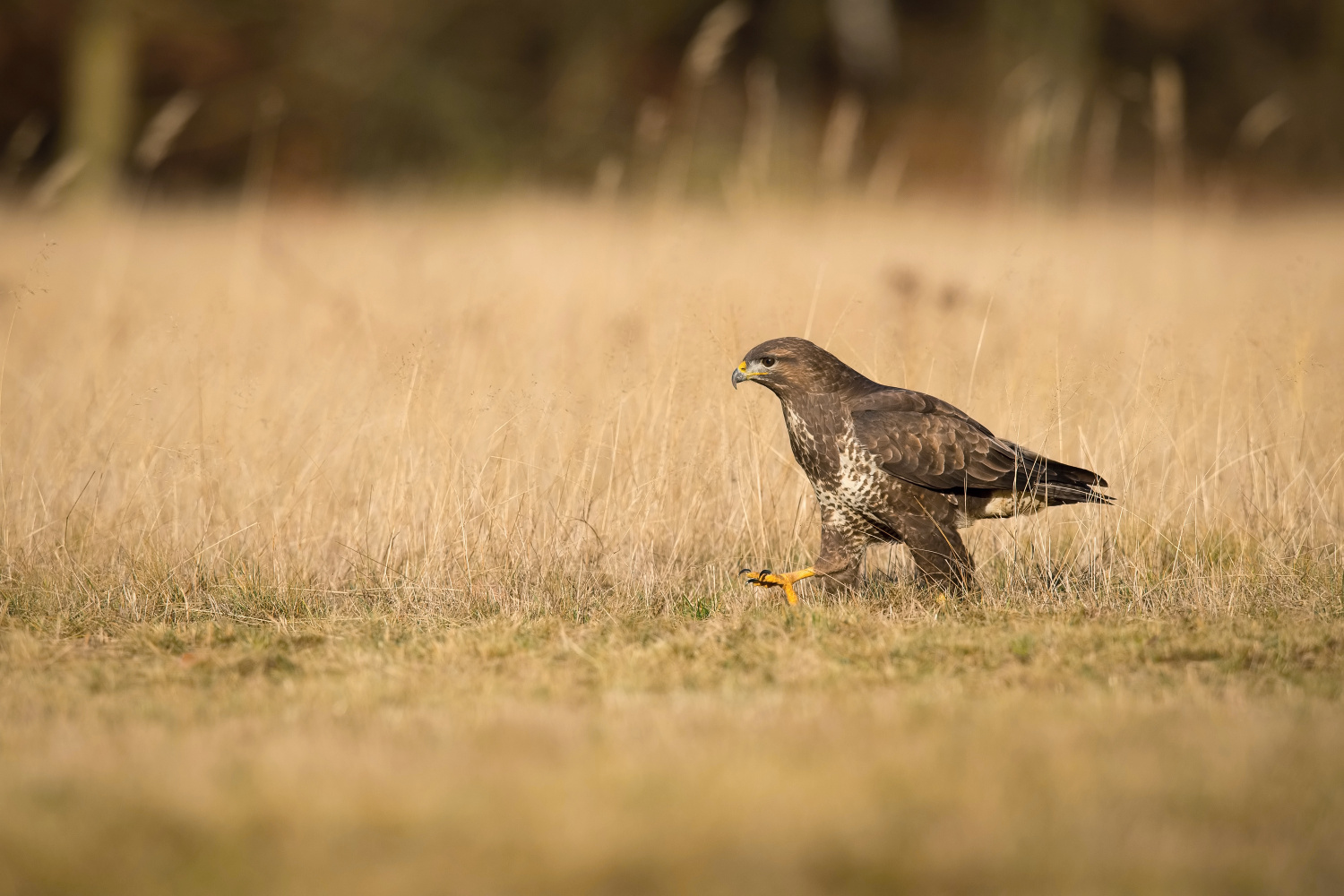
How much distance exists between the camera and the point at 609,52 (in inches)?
894

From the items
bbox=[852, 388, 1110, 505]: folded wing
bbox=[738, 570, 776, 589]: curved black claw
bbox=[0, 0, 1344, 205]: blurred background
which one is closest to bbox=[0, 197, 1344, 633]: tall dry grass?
bbox=[738, 570, 776, 589]: curved black claw

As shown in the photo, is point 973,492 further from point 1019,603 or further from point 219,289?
point 219,289

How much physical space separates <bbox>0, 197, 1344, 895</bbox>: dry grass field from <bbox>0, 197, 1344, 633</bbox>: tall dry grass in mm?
32

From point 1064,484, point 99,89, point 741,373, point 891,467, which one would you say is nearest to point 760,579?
point 891,467

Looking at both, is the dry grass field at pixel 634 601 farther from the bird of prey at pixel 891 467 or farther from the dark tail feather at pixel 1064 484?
the dark tail feather at pixel 1064 484

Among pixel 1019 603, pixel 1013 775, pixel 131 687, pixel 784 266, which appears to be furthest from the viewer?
pixel 784 266

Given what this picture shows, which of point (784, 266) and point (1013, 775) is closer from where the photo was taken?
point (1013, 775)

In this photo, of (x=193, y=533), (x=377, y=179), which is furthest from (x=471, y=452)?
(x=377, y=179)

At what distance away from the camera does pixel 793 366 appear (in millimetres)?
4758

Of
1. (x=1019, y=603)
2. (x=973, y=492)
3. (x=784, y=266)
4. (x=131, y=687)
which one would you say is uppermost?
(x=784, y=266)

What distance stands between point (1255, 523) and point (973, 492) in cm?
161

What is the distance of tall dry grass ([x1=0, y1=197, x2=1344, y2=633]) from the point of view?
16.5 ft

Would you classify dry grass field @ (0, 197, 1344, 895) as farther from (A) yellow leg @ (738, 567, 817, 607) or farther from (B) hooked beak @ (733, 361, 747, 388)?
(B) hooked beak @ (733, 361, 747, 388)

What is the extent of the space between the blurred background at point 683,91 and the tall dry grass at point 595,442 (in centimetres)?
872
